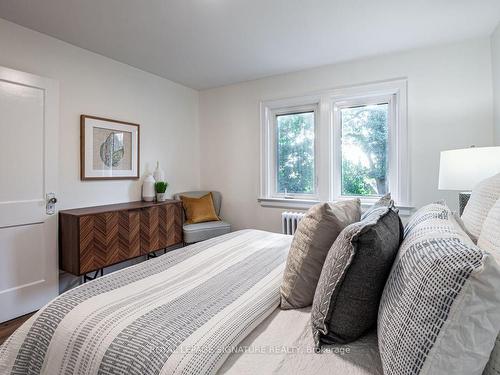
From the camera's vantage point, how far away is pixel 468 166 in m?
1.85

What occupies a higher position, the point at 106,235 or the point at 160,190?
the point at 160,190

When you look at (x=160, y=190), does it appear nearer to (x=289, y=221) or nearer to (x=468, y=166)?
(x=289, y=221)

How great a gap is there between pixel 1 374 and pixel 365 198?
3.11m

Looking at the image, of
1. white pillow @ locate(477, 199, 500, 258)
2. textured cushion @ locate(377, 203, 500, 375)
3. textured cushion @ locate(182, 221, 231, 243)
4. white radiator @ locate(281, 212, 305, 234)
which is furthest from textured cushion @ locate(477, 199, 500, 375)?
textured cushion @ locate(182, 221, 231, 243)

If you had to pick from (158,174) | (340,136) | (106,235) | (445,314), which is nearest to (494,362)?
(445,314)

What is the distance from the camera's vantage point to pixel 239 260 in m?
1.58

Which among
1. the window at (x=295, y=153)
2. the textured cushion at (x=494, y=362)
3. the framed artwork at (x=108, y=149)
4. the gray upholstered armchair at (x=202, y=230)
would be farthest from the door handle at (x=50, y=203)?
the textured cushion at (x=494, y=362)

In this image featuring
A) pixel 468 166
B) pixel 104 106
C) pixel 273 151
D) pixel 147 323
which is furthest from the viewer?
pixel 273 151

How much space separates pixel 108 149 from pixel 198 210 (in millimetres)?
1264

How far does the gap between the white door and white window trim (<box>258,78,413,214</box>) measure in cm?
228

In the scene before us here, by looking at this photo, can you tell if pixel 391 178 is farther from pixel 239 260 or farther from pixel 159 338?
pixel 159 338

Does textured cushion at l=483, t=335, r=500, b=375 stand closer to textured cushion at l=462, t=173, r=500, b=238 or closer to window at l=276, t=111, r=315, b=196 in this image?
textured cushion at l=462, t=173, r=500, b=238

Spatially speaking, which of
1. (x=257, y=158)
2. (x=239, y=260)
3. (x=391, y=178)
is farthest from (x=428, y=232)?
(x=257, y=158)

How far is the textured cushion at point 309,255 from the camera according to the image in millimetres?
1084
